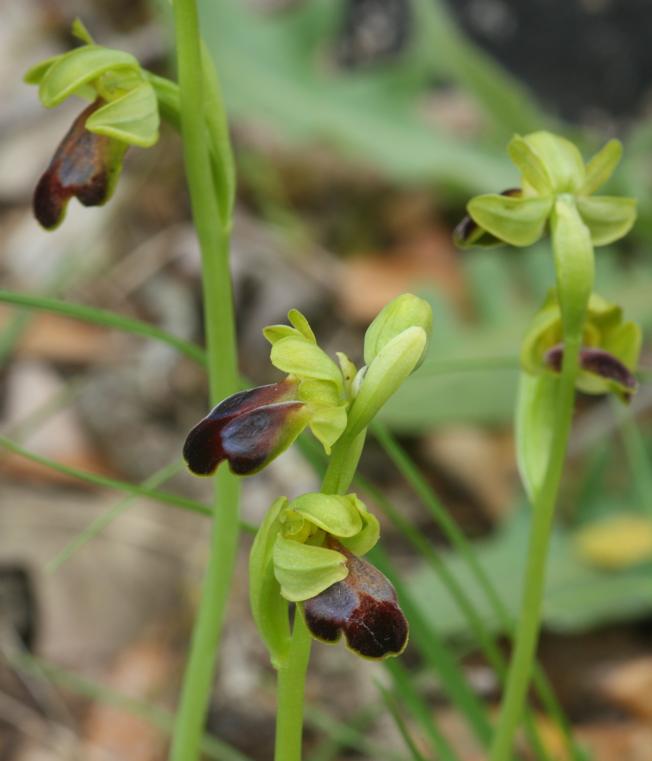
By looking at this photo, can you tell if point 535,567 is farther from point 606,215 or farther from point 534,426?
point 606,215

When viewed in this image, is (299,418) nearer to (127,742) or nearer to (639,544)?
(127,742)

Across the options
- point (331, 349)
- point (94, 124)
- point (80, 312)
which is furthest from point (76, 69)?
point (331, 349)

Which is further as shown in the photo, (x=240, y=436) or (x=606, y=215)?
(x=606, y=215)

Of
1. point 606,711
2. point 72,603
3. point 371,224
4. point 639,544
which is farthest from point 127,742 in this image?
point 371,224

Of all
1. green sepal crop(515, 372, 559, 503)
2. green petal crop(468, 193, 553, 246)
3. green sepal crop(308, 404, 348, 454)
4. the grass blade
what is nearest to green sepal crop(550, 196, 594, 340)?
green petal crop(468, 193, 553, 246)

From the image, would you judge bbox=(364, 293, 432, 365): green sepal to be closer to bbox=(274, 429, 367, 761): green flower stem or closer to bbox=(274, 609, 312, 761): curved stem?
bbox=(274, 429, 367, 761): green flower stem

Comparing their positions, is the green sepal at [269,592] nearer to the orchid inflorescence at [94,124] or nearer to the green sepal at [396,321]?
the green sepal at [396,321]

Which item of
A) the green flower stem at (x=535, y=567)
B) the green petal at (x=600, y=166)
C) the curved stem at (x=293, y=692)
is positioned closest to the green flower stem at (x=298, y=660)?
the curved stem at (x=293, y=692)
